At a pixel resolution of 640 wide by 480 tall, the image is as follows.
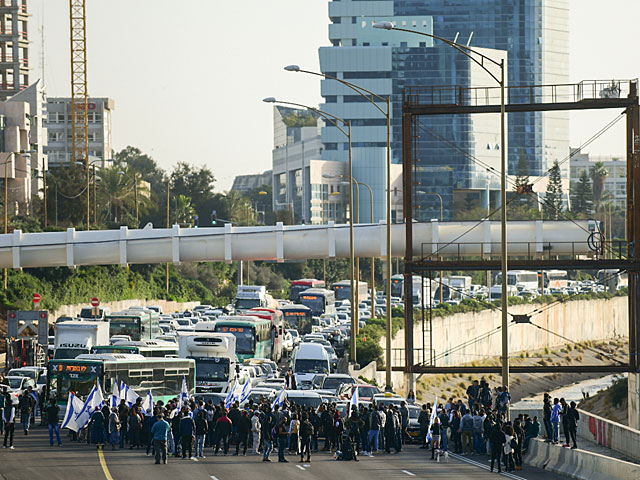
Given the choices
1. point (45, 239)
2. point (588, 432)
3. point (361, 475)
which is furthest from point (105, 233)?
point (361, 475)

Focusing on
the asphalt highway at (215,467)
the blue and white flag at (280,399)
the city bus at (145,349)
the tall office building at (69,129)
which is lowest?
the asphalt highway at (215,467)

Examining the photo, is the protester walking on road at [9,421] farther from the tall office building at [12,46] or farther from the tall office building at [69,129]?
the tall office building at [69,129]

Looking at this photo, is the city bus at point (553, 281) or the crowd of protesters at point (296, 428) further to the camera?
the city bus at point (553, 281)

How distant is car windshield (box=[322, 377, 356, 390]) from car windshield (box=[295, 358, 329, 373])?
248 inches

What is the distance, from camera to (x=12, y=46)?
155 meters

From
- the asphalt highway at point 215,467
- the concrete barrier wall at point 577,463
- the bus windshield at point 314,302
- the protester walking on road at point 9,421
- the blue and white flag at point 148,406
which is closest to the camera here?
the concrete barrier wall at point 577,463

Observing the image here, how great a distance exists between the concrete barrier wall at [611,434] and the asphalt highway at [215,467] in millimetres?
3547

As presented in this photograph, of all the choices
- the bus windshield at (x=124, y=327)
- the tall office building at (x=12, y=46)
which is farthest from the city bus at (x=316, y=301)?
the tall office building at (x=12, y=46)

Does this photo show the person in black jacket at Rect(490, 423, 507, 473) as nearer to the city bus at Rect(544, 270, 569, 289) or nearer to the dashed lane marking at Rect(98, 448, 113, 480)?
the dashed lane marking at Rect(98, 448, 113, 480)

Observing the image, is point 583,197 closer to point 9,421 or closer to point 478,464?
point 478,464

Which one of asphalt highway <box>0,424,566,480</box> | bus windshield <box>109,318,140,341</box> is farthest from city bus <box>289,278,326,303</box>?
asphalt highway <box>0,424,566,480</box>

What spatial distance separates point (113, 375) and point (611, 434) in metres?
15.1

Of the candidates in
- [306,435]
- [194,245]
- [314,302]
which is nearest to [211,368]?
[306,435]

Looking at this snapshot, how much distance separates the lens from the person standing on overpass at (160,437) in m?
30.1
